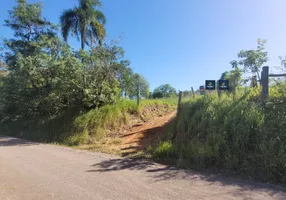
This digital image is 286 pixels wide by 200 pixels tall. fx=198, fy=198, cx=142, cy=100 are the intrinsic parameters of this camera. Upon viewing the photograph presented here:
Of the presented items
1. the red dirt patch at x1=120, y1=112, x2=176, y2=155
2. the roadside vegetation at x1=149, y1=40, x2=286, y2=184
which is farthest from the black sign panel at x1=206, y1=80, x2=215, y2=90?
the red dirt patch at x1=120, y1=112, x2=176, y2=155

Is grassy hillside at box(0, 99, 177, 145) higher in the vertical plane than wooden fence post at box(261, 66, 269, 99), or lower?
lower

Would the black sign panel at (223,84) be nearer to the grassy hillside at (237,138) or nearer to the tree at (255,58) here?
the grassy hillside at (237,138)

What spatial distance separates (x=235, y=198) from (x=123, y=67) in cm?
951

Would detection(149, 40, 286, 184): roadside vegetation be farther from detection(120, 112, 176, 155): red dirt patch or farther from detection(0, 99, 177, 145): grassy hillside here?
detection(0, 99, 177, 145): grassy hillside

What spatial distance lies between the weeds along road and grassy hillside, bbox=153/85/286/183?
21.1 inches

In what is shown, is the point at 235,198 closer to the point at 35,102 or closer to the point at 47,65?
the point at 47,65

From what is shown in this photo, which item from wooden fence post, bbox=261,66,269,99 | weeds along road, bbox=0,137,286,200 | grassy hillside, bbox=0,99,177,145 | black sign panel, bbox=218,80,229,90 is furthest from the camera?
grassy hillside, bbox=0,99,177,145

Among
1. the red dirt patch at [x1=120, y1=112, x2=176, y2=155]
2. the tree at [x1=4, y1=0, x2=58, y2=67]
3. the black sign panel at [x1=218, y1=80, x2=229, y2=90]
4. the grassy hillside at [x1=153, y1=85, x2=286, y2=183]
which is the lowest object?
the red dirt patch at [x1=120, y1=112, x2=176, y2=155]

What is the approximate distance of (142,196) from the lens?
11.0 feet

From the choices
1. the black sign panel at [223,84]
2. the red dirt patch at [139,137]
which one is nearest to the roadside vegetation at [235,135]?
the black sign panel at [223,84]

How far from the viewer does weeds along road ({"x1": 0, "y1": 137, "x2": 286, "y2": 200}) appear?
337cm

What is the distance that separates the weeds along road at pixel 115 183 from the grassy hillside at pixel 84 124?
12.8 feet

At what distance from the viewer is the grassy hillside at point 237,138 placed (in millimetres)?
4156

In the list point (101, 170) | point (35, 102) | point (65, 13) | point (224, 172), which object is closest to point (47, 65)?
point (35, 102)
